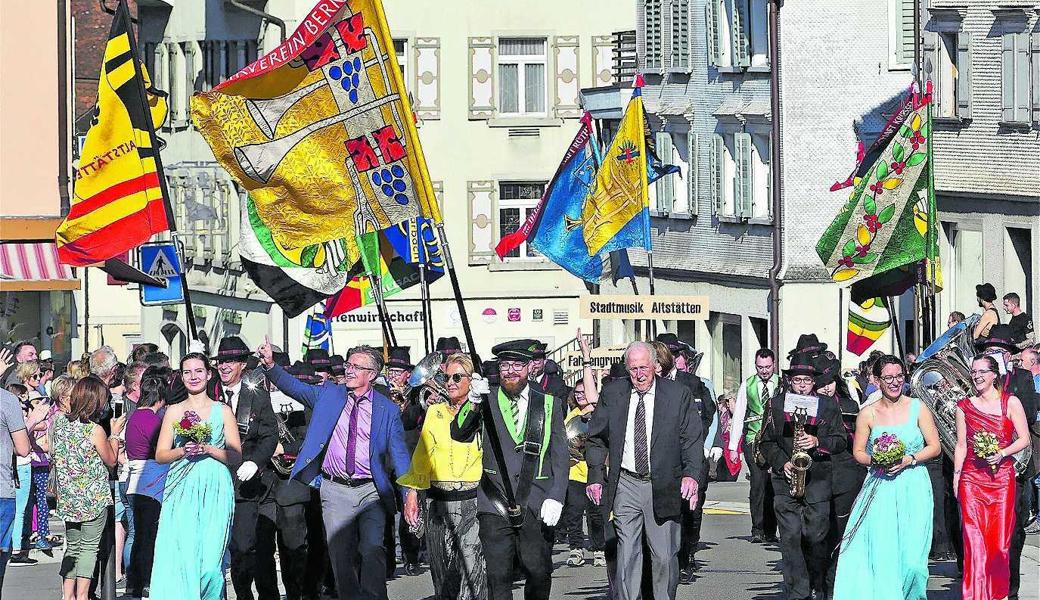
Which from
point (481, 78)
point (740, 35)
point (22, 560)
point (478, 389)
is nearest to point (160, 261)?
point (22, 560)

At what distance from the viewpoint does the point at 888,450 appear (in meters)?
15.7

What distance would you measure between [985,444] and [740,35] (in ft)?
86.9

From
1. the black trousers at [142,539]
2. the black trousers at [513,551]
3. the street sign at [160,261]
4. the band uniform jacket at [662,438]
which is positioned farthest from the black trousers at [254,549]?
the street sign at [160,261]

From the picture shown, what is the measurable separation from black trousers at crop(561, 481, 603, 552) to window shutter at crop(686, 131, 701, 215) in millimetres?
23105

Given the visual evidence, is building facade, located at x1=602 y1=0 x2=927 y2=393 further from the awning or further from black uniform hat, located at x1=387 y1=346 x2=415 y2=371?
black uniform hat, located at x1=387 y1=346 x2=415 y2=371

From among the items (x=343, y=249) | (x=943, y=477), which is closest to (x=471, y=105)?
(x=343, y=249)

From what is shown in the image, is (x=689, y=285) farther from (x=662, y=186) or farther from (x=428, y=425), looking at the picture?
(x=428, y=425)

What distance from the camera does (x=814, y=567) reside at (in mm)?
17188

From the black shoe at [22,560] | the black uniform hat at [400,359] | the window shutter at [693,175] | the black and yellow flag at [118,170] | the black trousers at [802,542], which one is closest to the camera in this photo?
the black trousers at [802,542]

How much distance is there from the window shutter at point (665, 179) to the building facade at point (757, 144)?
0.09ft

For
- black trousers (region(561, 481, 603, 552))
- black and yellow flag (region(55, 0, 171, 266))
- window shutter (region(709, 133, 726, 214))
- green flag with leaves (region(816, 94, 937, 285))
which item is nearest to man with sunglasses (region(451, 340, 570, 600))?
black trousers (region(561, 481, 603, 552))

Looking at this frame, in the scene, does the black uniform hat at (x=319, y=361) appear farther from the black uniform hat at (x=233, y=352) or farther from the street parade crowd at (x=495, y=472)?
the black uniform hat at (x=233, y=352)

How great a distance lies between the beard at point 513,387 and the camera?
614 inches

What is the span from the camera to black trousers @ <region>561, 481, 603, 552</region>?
2081 centimetres
